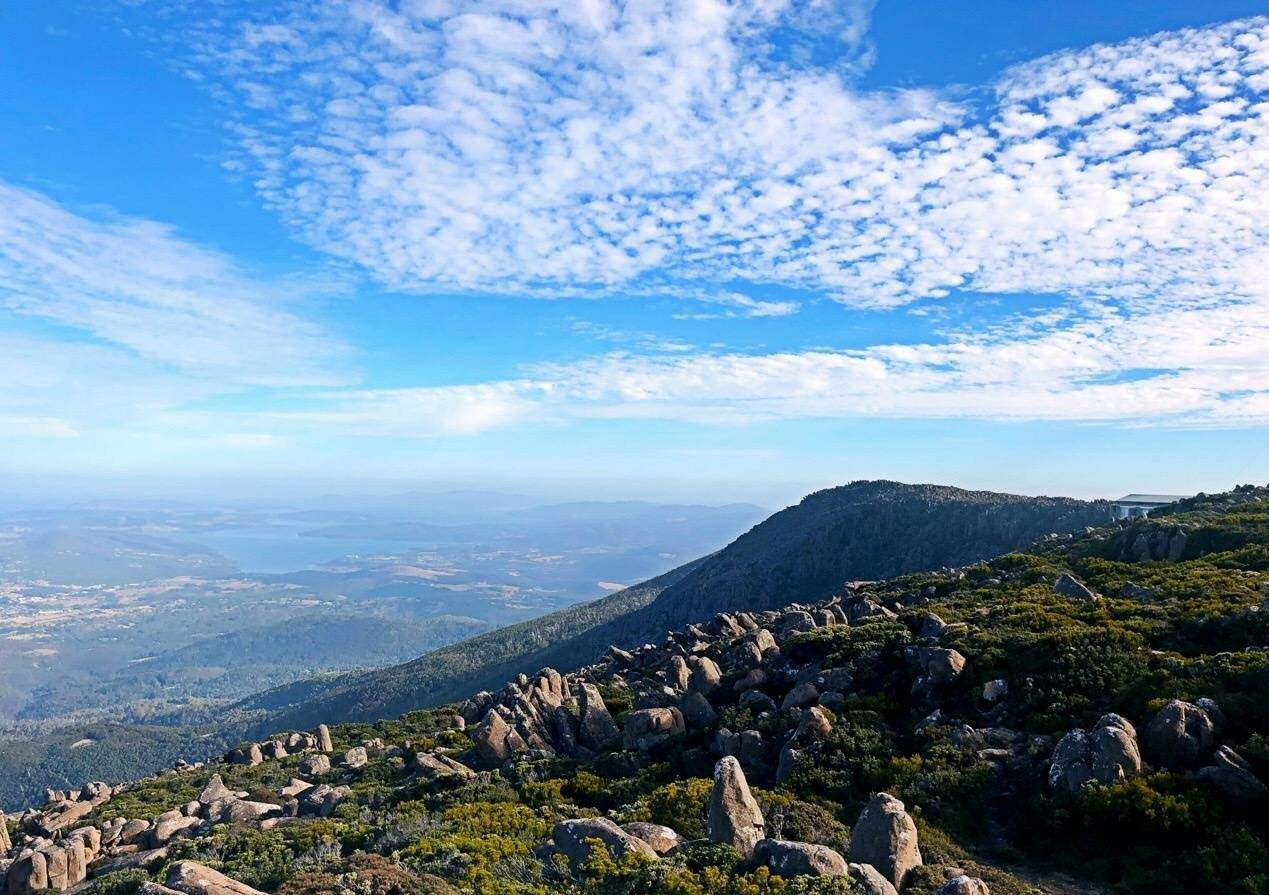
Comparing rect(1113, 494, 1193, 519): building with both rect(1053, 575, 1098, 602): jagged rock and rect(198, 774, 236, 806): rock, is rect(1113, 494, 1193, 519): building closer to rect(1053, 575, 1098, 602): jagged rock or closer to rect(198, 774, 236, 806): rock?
rect(1053, 575, 1098, 602): jagged rock

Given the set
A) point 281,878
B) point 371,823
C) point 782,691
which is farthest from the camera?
point 782,691

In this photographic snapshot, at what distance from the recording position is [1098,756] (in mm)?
16906

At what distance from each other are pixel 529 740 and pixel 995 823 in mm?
18689

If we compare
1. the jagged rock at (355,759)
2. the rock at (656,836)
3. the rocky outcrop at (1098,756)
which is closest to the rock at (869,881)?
the rock at (656,836)

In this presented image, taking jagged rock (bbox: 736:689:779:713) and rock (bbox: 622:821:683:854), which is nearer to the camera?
rock (bbox: 622:821:683:854)

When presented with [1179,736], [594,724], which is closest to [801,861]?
[1179,736]

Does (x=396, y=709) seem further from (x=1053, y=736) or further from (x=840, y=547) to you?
(x=1053, y=736)

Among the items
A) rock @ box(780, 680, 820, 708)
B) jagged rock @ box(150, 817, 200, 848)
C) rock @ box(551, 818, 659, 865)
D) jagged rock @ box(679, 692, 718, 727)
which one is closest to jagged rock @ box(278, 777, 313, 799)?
jagged rock @ box(150, 817, 200, 848)

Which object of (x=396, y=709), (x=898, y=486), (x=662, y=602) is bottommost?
(x=396, y=709)

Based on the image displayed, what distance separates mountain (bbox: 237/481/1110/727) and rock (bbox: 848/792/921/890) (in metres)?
79.0

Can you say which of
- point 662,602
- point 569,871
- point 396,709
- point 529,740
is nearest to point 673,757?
point 529,740

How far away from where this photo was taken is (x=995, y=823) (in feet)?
56.8

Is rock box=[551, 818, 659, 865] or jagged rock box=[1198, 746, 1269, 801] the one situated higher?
jagged rock box=[1198, 746, 1269, 801]

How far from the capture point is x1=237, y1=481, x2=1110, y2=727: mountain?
91.4 metres
